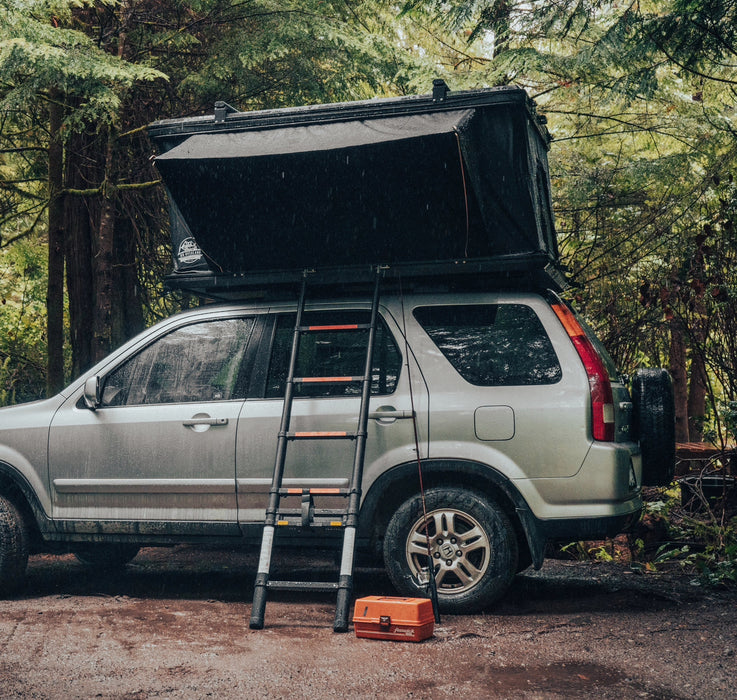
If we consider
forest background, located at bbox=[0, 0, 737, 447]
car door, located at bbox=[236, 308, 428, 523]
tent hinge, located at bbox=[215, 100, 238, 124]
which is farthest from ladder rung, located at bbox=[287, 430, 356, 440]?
forest background, located at bbox=[0, 0, 737, 447]

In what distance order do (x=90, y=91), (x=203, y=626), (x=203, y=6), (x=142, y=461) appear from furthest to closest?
1. (x=203, y=6)
2. (x=90, y=91)
3. (x=142, y=461)
4. (x=203, y=626)

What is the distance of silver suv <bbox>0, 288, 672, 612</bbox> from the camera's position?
17.5ft

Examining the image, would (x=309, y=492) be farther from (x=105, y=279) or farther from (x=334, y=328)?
(x=105, y=279)

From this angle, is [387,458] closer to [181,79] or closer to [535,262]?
[535,262]

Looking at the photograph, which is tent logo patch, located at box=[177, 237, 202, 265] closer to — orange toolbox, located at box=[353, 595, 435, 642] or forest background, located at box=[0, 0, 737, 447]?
forest background, located at box=[0, 0, 737, 447]

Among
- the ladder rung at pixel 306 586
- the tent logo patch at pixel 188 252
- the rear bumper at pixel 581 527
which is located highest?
the tent logo patch at pixel 188 252

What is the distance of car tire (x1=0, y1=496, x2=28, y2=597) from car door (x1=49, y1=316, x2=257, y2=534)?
0.29 meters

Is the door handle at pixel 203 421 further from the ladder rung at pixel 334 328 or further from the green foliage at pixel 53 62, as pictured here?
the green foliage at pixel 53 62

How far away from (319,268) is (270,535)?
1.85 m

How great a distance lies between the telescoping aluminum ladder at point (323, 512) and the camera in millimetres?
5176

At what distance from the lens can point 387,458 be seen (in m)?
5.59

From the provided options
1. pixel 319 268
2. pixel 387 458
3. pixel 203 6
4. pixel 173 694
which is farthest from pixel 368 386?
pixel 203 6

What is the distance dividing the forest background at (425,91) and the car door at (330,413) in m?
2.08

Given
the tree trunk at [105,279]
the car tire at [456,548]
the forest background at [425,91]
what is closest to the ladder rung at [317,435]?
the car tire at [456,548]
